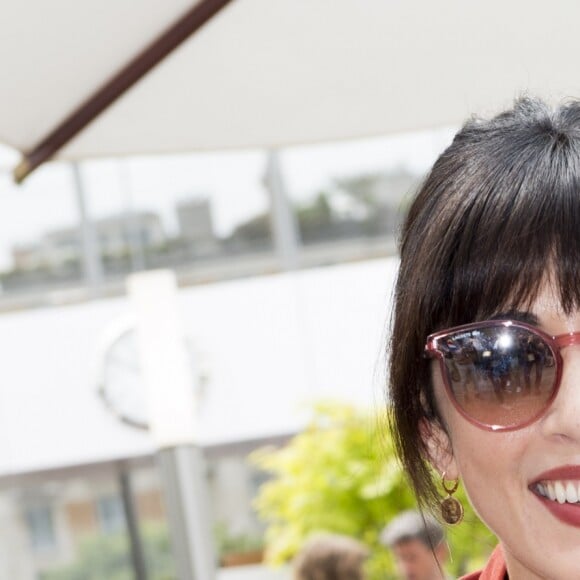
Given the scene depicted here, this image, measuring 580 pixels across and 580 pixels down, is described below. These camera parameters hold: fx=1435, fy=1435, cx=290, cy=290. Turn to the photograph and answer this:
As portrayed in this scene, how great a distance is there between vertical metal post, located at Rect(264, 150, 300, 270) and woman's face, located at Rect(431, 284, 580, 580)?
8.99 metres

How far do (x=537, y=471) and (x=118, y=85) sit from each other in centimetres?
118

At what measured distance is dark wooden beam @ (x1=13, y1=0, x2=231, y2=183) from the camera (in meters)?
1.99

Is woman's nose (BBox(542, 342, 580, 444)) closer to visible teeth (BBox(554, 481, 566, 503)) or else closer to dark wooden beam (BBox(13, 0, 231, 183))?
visible teeth (BBox(554, 481, 566, 503))

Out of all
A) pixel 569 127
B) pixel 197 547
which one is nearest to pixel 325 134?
pixel 569 127

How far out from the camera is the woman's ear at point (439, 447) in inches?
48.7

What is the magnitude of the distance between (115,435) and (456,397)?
28.6ft

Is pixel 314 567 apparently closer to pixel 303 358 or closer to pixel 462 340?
pixel 462 340

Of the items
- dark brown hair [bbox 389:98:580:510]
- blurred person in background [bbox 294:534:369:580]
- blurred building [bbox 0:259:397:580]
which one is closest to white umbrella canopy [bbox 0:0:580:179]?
dark brown hair [bbox 389:98:580:510]

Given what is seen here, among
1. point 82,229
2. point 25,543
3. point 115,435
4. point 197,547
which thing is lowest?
point 25,543

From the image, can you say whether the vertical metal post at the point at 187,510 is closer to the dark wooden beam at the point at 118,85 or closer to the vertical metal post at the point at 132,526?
the dark wooden beam at the point at 118,85

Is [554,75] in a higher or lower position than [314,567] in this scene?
higher

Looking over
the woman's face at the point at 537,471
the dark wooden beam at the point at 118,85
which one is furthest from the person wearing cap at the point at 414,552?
the woman's face at the point at 537,471

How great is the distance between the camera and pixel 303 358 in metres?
9.92

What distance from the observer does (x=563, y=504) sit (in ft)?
3.50
